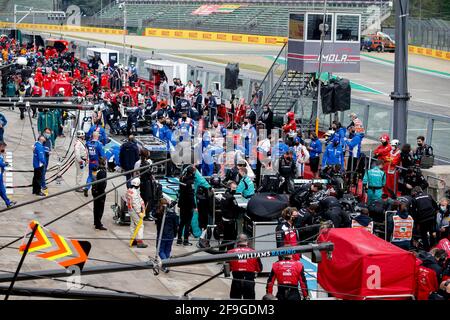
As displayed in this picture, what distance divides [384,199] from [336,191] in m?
1.25

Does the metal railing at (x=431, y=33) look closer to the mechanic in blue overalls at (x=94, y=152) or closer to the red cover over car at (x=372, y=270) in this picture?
the mechanic in blue overalls at (x=94, y=152)

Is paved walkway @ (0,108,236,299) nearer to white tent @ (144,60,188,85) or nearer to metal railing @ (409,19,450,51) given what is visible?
white tent @ (144,60,188,85)

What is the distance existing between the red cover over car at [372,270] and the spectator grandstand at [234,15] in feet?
190

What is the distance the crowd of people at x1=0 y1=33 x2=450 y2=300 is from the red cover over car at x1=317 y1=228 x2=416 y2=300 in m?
0.27

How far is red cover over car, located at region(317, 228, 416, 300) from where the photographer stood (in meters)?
11.9

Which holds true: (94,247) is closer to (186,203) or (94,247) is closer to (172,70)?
(186,203)

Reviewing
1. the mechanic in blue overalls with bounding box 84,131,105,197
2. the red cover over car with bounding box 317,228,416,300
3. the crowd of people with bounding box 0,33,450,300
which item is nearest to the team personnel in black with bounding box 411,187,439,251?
the crowd of people with bounding box 0,33,450,300

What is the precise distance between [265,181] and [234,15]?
231ft

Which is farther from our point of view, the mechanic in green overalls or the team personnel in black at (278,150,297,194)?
the team personnel in black at (278,150,297,194)

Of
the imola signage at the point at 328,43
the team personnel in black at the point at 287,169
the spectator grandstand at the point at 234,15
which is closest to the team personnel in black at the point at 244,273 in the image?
the team personnel in black at the point at 287,169

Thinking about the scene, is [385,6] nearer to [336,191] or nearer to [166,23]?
[166,23]

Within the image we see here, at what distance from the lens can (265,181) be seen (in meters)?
17.8
